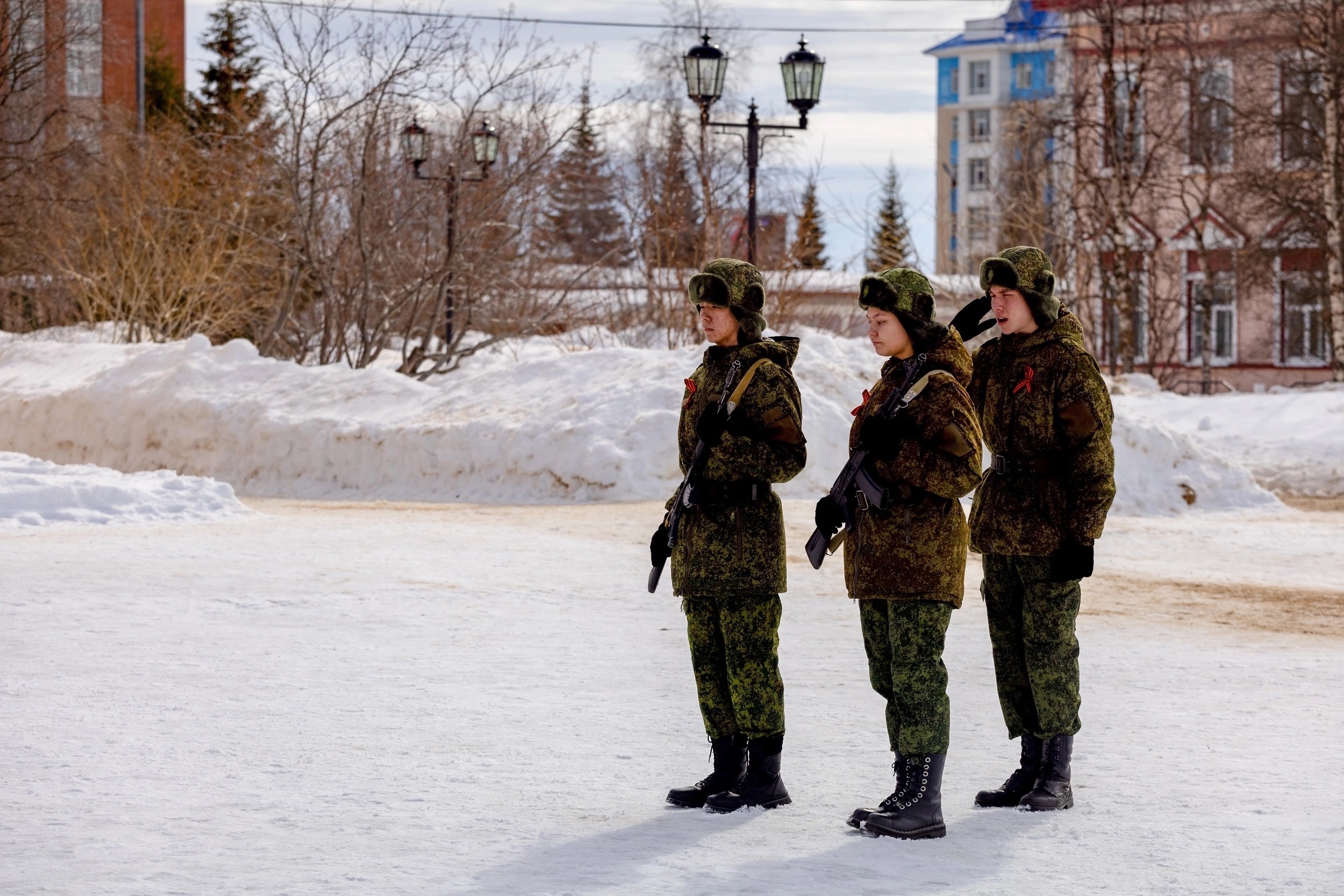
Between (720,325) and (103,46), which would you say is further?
(103,46)

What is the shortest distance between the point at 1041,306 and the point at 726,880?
1.90 m

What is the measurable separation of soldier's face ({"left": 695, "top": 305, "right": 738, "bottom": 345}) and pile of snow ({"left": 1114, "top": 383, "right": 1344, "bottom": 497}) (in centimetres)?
1228

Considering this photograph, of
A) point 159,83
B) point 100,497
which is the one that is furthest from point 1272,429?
point 159,83

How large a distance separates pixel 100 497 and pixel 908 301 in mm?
9998

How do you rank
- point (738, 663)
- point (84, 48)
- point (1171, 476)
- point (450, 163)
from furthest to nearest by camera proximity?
1. point (84, 48)
2. point (450, 163)
3. point (1171, 476)
4. point (738, 663)

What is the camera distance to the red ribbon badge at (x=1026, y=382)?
5.12 metres

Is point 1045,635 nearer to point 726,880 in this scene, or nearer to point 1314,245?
point 726,880

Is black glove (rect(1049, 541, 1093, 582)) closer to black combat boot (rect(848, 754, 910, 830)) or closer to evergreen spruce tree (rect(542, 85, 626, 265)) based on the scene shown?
black combat boot (rect(848, 754, 910, 830))

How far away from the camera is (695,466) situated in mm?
5105

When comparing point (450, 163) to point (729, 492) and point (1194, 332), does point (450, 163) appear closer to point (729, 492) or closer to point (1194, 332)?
point (729, 492)

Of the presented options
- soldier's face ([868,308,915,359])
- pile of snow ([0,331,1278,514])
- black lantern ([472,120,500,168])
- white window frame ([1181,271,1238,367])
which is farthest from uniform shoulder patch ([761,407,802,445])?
white window frame ([1181,271,1238,367])

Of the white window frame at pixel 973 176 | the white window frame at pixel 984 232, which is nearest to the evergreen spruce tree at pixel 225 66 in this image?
the white window frame at pixel 984 232

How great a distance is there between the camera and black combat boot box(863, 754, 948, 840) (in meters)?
4.78

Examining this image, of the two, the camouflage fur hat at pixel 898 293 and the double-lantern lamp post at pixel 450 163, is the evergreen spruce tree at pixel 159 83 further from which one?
the camouflage fur hat at pixel 898 293
